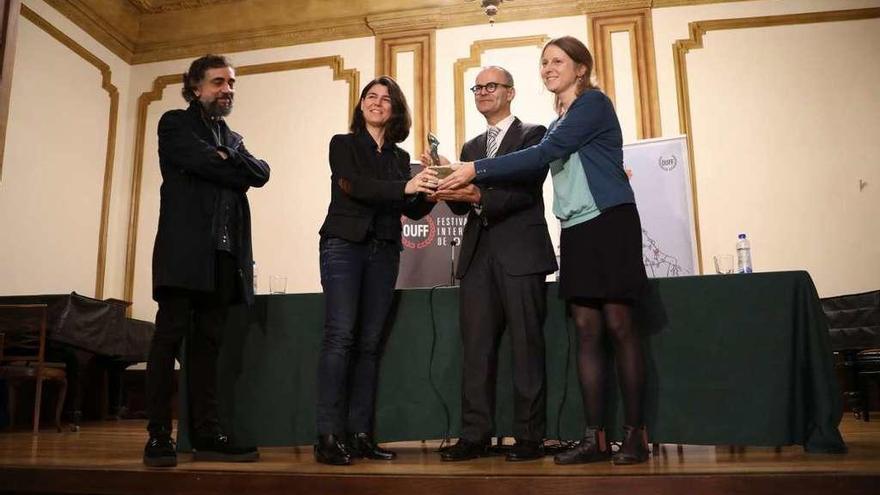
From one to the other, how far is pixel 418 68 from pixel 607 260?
4.24m

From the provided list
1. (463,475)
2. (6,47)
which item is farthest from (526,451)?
(6,47)

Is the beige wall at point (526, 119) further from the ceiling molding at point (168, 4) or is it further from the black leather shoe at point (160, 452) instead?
the black leather shoe at point (160, 452)

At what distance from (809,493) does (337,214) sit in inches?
58.8

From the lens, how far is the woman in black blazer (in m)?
2.16

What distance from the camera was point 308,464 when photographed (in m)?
2.07

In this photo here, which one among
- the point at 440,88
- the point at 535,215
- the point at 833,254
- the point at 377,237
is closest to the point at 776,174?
the point at 833,254

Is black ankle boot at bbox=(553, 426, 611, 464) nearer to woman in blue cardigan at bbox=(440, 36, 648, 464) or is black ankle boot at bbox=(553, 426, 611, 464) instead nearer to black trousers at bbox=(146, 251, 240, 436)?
woman in blue cardigan at bbox=(440, 36, 648, 464)

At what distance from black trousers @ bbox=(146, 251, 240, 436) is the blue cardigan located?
34.8 inches

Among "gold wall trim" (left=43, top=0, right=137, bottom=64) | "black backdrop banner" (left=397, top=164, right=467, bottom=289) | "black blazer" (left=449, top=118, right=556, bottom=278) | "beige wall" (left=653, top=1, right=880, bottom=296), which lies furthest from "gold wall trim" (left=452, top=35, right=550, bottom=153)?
"black blazer" (left=449, top=118, right=556, bottom=278)

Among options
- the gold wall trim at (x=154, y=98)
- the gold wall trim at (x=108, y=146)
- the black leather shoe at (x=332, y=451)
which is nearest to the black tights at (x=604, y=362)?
the black leather shoe at (x=332, y=451)

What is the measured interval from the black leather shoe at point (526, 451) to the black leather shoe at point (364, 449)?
387mm

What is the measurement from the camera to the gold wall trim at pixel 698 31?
17.8 feet

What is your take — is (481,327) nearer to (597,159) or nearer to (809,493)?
(597,159)

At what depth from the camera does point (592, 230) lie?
205 centimetres
